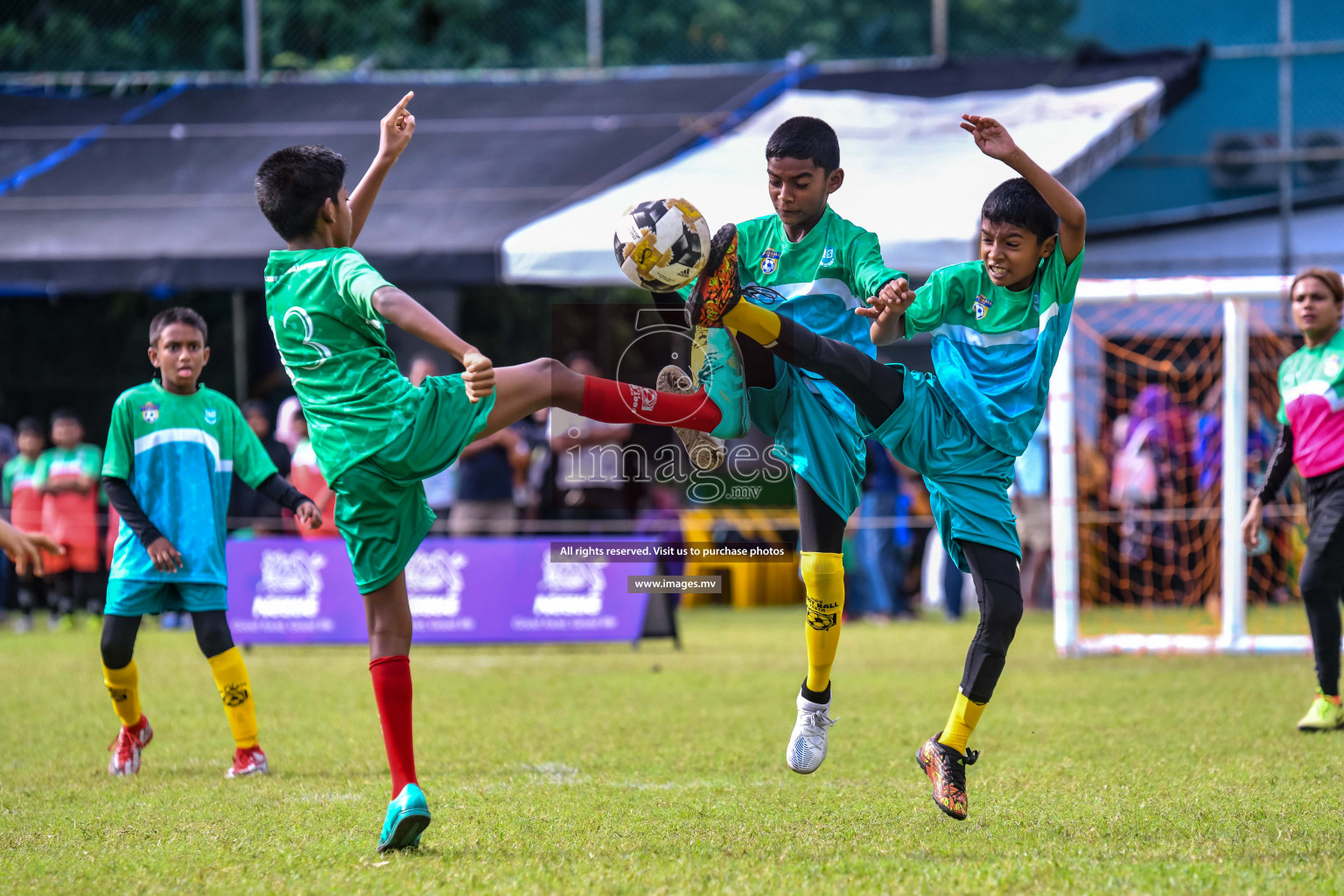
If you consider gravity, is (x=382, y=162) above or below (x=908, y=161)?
below

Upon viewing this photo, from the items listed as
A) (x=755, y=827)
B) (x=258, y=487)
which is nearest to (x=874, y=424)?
(x=755, y=827)

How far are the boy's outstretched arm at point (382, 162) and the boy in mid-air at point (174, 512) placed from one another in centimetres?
164

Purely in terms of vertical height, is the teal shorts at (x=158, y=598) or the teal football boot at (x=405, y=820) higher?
the teal shorts at (x=158, y=598)

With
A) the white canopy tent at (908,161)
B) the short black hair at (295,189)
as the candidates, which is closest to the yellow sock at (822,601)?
the short black hair at (295,189)

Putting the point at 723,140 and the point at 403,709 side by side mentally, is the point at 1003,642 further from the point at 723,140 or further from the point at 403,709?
the point at 723,140

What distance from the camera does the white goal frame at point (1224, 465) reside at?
33.7ft

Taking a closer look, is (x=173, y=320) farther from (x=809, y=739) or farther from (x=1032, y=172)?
(x=1032, y=172)

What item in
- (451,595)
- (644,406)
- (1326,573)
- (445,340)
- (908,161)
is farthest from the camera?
(908,161)

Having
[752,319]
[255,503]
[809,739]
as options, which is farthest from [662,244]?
[255,503]

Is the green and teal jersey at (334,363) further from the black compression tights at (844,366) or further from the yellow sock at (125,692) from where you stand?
the yellow sock at (125,692)

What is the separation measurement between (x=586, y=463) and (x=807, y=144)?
416cm

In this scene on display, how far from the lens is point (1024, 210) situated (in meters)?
4.82

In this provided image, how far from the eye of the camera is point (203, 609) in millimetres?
6262

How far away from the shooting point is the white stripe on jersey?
249 inches
